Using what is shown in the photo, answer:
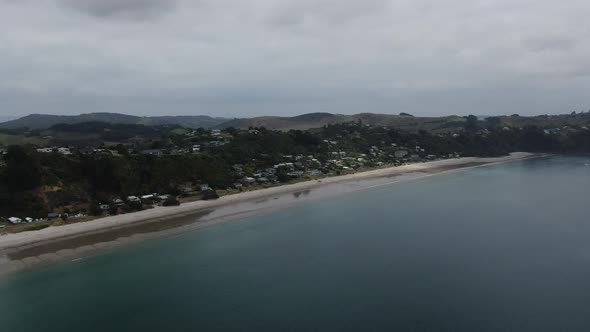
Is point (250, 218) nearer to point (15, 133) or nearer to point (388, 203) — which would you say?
point (388, 203)

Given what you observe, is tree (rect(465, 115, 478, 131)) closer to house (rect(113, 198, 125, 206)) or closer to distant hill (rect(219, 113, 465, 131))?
distant hill (rect(219, 113, 465, 131))

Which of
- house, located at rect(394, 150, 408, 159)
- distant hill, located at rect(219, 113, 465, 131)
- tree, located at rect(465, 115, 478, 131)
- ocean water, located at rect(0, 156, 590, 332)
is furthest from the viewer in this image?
distant hill, located at rect(219, 113, 465, 131)

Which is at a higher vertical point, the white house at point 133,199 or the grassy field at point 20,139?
the grassy field at point 20,139

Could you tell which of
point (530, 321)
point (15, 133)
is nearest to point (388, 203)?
point (530, 321)

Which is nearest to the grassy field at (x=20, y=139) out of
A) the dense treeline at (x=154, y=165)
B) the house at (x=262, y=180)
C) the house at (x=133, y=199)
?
the dense treeline at (x=154, y=165)

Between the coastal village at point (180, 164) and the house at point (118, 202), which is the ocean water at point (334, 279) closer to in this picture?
the house at point (118, 202)

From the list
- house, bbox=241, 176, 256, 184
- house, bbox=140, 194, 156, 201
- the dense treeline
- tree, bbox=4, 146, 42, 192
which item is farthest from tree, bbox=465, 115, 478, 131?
tree, bbox=4, 146, 42, 192

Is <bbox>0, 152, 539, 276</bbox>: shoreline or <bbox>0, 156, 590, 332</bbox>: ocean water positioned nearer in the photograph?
<bbox>0, 156, 590, 332</bbox>: ocean water
